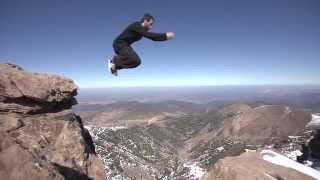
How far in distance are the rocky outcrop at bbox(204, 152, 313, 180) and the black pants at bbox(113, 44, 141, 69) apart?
87.2 ft

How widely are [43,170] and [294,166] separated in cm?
4344

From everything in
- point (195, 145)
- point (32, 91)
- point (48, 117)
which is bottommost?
point (195, 145)

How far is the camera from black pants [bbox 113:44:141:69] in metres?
14.9

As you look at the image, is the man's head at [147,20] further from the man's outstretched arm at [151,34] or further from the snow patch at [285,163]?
the snow patch at [285,163]

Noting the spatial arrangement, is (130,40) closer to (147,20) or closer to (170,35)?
(147,20)

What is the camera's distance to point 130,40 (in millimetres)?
15109

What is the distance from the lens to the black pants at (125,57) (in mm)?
14898

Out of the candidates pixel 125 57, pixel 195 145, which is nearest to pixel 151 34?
pixel 125 57

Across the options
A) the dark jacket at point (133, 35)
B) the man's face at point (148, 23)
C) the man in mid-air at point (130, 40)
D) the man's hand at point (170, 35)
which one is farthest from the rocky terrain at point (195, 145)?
the man's face at point (148, 23)

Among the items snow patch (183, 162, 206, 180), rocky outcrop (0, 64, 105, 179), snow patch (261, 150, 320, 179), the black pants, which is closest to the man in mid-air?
the black pants

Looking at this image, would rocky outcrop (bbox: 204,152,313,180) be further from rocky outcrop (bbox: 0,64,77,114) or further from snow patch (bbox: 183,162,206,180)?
snow patch (bbox: 183,162,206,180)

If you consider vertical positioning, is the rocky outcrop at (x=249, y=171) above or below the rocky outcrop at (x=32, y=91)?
below

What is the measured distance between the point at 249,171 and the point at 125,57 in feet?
92.8

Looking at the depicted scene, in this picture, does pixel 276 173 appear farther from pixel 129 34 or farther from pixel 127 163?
pixel 127 163
